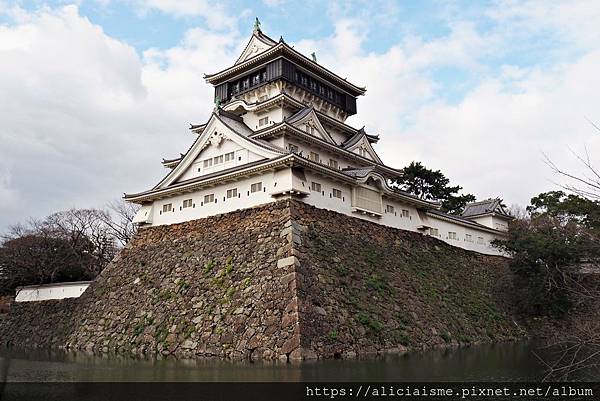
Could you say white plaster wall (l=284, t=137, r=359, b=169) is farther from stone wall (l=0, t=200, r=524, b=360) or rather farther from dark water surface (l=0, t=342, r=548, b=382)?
dark water surface (l=0, t=342, r=548, b=382)

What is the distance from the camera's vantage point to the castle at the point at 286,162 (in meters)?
18.2

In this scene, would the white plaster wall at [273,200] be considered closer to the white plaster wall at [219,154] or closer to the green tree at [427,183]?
the white plaster wall at [219,154]

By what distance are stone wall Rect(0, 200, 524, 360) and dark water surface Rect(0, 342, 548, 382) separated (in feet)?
3.72

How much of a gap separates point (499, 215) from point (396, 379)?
21854 mm

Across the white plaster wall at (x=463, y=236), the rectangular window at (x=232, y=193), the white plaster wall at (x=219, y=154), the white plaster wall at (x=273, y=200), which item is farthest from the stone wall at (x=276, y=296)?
the white plaster wall at (x=219, y=154)

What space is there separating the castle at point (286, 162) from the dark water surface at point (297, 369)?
22.2 feet

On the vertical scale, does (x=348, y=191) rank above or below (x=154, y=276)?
above

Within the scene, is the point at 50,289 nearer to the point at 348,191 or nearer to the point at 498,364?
the point at 348,191

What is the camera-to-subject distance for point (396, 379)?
941cm

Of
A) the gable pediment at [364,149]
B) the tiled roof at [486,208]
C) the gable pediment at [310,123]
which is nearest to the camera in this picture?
the gable pediment at [310,123]

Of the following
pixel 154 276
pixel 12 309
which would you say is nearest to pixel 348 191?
pixel 154 276

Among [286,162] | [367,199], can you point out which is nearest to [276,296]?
[286,162]

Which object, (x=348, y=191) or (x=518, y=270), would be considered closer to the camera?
(x=348, y=191)

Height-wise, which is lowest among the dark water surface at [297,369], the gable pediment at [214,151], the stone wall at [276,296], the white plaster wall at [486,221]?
the dark water surface at [297,369]
